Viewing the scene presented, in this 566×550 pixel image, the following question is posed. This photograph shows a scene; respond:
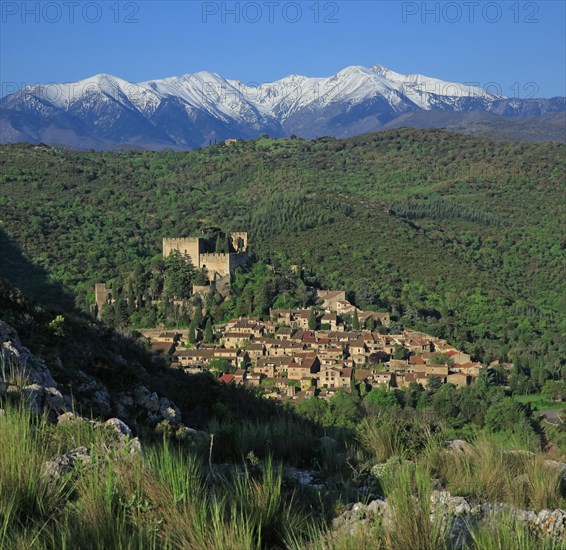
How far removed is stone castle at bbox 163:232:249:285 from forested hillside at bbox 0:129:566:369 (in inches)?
59.9

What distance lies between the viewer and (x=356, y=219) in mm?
44312

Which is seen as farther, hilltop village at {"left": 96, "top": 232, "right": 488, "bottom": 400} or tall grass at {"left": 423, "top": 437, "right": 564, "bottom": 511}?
hilltop village at {"left": 96, "top": 232, "right": 488, "bottom": 400}

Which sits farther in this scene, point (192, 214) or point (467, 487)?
point (192, 214)

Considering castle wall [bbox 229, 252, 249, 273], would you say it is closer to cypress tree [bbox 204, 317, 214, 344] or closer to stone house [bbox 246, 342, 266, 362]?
cypress tree [bbox 204, 317, 214, 344]

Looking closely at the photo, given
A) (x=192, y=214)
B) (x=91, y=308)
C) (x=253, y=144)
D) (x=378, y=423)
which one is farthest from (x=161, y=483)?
(x=253, y=144)

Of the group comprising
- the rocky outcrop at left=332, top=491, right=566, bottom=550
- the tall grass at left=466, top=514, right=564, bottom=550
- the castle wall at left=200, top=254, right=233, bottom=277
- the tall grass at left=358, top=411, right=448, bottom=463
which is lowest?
the castle wall at left=200, top=254, right=233, bottom=277

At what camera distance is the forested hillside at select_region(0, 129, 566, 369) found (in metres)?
32.0

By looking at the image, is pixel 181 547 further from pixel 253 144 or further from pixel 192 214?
pixel 253 144

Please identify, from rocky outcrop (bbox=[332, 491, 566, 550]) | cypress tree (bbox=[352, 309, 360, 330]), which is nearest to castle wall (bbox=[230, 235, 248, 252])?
cypress tree (bbox=[352, 309, 360, 330])

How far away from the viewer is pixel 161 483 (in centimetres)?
264

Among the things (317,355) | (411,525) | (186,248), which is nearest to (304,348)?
(317,355)

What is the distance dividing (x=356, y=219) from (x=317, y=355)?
2161 cm

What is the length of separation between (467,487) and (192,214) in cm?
4930

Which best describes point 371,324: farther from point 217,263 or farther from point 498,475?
point 498,475
